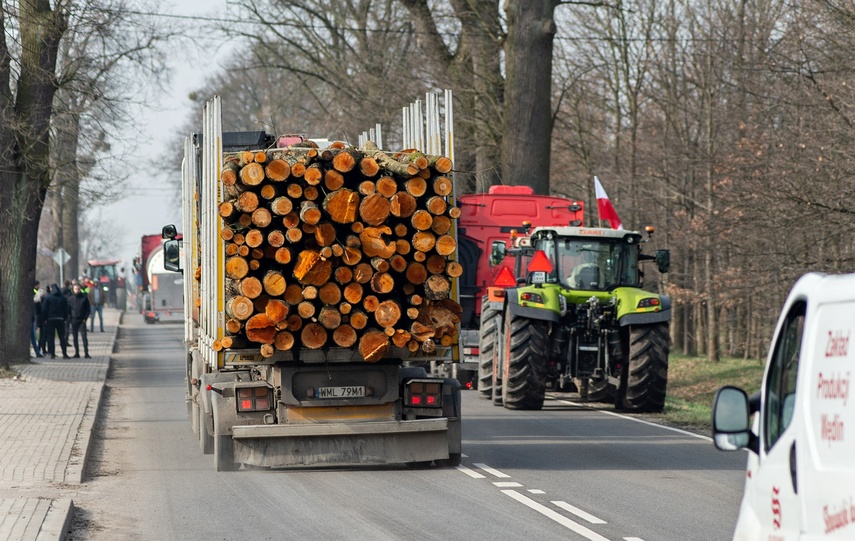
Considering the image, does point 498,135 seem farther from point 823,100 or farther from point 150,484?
point 150,484

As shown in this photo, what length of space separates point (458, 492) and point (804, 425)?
22.0 ft

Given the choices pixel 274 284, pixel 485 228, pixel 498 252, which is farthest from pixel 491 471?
pixel 485 228

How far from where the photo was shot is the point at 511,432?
50.5 ft

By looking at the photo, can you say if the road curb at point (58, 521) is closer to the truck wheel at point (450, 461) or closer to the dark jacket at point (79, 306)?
the truck wheel at point (450, 461)

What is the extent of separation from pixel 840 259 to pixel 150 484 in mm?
12969

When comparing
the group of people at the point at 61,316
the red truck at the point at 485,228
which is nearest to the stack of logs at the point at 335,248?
the red truck at the point at 485,228

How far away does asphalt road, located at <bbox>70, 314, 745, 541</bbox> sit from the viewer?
9031 mm

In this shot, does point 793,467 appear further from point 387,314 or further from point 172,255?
point 172,255

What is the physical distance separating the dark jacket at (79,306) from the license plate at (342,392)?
61.5ft

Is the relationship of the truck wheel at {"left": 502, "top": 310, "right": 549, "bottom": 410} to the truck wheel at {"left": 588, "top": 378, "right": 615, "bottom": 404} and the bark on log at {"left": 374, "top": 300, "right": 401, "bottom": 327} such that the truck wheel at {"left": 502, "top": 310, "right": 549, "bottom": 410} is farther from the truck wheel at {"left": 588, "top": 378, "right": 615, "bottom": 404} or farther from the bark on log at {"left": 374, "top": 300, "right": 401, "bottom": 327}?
the bark on log at {"left": 374, "top": 300, "right": 401, "bottom": 327}

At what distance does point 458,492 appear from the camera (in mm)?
10703

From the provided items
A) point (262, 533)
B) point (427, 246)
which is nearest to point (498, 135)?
point (427, 246)

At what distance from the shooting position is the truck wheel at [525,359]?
56.7 feet

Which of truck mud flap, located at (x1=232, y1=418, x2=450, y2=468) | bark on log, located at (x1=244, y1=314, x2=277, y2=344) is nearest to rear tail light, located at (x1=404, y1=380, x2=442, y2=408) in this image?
truck mud flap, located at (x1=232, y1=418, x2=450, y2=468)
